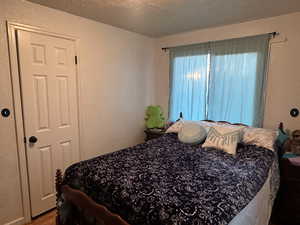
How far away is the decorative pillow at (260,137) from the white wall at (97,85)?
1.84 m

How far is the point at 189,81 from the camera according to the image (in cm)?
323

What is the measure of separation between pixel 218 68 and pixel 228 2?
3.32 ft

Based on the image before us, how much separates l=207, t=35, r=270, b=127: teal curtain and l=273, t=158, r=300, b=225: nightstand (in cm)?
70

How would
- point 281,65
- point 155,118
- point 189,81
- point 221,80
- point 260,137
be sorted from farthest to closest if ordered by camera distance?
point 155,118
point 189,81
point 221,80
point 281,65
point 260,137

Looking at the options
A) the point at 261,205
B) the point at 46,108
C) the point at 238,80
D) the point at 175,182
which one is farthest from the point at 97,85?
the point at 261,205

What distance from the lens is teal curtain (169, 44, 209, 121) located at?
3.08 m

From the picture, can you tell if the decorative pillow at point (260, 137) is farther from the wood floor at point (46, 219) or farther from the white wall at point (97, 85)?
the wood floor at point (46, 219)

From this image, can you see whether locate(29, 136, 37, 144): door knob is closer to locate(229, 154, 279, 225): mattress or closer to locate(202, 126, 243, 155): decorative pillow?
locate(202, 126, 243, 155): decorative pillow

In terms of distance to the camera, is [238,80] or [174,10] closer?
[174,10]

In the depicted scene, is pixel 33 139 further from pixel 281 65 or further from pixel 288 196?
pixel 281 65

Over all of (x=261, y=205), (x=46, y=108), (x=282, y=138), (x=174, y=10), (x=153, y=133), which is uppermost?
(x=174, y=10)

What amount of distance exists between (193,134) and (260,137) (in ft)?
2.56

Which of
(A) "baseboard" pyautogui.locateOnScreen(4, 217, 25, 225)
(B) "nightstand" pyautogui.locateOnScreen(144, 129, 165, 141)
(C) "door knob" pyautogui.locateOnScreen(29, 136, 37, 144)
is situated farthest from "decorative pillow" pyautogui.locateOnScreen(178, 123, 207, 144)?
(A) "baseboard" pyautogui.locateOnScreen(4, 217, 25, 225)

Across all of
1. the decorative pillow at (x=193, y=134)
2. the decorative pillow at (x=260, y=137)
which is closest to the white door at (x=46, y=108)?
the decorative pillow at (x=193, y=134)
